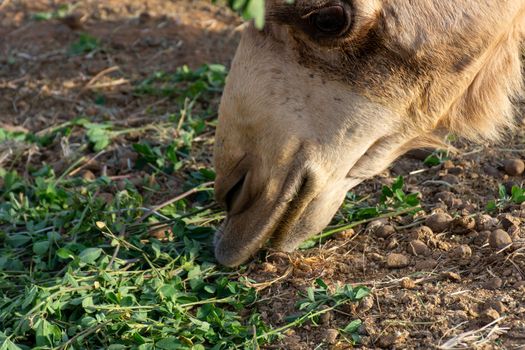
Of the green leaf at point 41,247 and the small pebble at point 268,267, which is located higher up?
the small pebble at point 268,267

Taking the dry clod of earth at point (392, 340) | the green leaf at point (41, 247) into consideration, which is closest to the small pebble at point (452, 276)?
the dry clod of earth at point (392, 340)

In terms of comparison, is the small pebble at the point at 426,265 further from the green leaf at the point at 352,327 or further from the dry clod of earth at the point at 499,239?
the green leaf at the point at 352,327

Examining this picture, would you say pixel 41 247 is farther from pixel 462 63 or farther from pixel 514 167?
pixel 514 167

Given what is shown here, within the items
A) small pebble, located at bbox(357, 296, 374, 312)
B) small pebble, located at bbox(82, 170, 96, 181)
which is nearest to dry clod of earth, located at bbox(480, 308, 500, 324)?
small pebble, located at bbox(357, 296, 374, 312)

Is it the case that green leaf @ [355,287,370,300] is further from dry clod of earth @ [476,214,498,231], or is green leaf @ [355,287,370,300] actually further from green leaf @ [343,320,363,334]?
dry clod of earth @ [476,214,498,231]

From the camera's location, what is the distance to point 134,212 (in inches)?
179

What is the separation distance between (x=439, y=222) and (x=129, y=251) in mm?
1458

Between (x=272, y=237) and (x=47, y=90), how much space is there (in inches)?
122

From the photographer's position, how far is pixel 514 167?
4.77m

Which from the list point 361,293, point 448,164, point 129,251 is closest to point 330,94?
point 361,293

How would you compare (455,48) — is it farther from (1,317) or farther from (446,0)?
(1,317)

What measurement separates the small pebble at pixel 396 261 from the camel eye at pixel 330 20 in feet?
3.66

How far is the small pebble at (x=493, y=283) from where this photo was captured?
149 inches

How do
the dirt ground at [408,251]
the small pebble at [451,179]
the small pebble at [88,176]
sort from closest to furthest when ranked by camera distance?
1. the dirt ground at [408,251]
2. the small pebble at [451,179]
3. the small pebble at [88,176]
